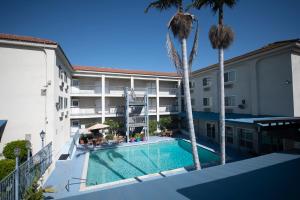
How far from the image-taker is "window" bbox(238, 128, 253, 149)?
18.4 m

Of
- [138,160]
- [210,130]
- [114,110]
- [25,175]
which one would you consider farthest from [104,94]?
[25,175]

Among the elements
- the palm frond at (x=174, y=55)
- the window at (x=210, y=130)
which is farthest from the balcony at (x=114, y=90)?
the palm frond at (x=174, y=55)

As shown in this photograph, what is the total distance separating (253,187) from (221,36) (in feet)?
35.8

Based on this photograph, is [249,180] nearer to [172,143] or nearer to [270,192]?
[270,192]

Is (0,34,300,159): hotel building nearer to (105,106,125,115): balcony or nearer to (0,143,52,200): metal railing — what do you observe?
(105,106,125,115): balcony

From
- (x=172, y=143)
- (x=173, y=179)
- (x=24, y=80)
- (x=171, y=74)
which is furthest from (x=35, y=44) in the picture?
(x=171, y=74)

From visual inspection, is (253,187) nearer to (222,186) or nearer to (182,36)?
(222,186)

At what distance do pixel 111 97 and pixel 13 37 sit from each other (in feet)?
55.4

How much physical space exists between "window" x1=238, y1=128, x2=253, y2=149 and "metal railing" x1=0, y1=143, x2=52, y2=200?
795 inches

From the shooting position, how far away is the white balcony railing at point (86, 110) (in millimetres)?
25778

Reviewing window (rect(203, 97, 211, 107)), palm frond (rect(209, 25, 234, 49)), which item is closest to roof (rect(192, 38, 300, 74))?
window (rect(203, 97, 211, 107))

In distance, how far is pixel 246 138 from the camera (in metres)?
18.8

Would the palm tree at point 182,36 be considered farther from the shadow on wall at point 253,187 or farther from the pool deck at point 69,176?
the shadow on wall at point 253,187

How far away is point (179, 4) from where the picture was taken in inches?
464
